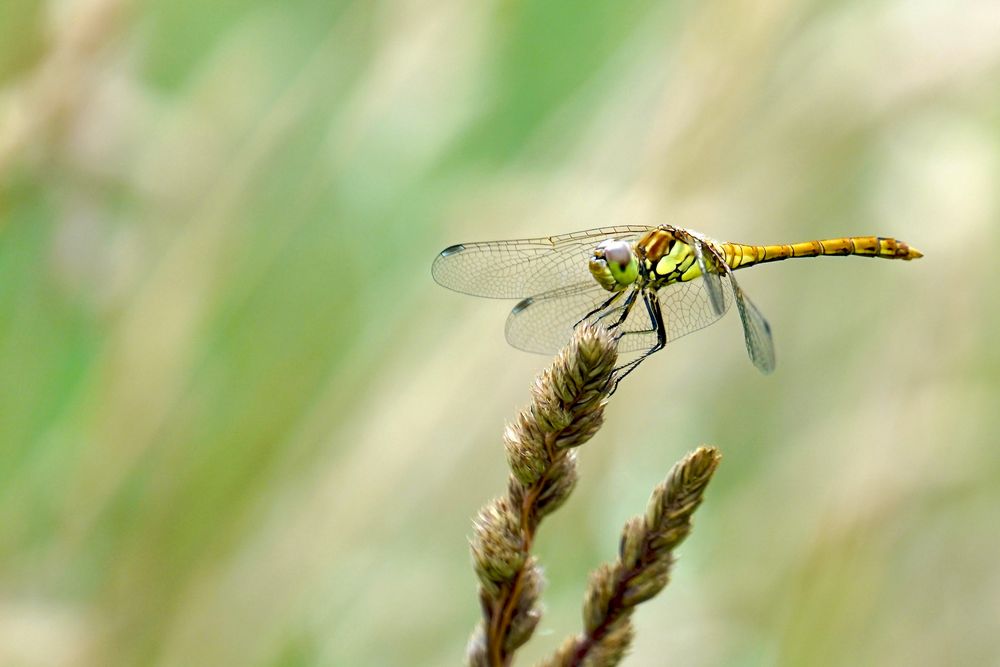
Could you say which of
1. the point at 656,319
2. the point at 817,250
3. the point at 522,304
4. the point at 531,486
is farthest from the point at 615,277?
the point at 531,486

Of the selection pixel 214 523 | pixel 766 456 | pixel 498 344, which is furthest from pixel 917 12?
pixel 214 523

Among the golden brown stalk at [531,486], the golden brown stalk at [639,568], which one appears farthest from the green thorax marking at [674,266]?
the golden brown stalk at [639,568]

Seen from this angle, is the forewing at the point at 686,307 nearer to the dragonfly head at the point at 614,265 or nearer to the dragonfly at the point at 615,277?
the dragonfly at the point at 615,277

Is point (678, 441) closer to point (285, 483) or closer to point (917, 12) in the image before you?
point (285, 483)

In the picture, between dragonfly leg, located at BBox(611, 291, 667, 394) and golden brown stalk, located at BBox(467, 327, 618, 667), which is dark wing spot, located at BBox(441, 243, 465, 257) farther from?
golden brown stalk, located at BBox(467, 327, 618, 667)

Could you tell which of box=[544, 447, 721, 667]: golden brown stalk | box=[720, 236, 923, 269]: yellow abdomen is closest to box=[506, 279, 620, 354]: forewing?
box=[720, 236, 923, 269]: yellow abdomen

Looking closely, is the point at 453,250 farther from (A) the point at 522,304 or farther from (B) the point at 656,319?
(B) the point at 656,319
